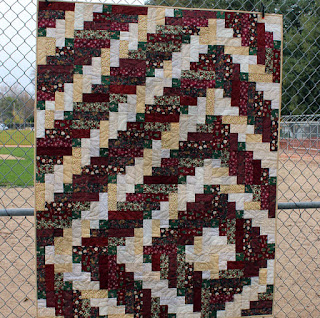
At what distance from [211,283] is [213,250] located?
20cm

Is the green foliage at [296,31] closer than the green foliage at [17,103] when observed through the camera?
No

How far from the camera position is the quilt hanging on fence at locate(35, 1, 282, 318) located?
2012 millimetres

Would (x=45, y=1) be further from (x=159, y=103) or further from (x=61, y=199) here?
(x=61, y=199)

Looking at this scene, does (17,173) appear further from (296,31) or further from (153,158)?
(153,158)

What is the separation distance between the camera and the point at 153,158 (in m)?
2.07

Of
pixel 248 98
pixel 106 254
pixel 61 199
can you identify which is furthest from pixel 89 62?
pixel 106 254

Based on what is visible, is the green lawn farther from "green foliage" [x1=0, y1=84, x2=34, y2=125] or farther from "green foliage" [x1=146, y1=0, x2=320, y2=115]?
"green foliage" [x1=146, y1=0, x2=320, y2=115]

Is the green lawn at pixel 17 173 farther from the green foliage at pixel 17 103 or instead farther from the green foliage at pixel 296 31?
the green foliage at pixel 296 31

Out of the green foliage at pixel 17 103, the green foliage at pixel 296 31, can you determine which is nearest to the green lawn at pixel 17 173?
the green foliage at pixel 17 103

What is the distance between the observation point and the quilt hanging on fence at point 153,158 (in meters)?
2.01

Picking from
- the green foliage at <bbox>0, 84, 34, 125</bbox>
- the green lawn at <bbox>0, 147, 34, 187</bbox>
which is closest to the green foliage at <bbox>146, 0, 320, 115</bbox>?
the green foliage at <bbox>0, 84, 34, 125</bbox>

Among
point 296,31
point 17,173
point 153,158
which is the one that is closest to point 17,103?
point 153,158

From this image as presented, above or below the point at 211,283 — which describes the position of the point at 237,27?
above

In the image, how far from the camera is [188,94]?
6.83 feet
